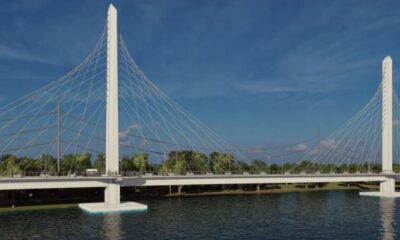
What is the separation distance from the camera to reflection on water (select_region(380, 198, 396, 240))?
4541 cm

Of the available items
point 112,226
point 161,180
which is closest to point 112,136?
point 161,180

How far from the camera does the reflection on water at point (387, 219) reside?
45.4 metres

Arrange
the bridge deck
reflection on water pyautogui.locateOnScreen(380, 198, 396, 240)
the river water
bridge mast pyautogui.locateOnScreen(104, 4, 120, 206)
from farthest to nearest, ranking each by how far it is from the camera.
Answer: bridge mast pyautogui.locateOnScreen(104, 4, 120, 206)
the bridge deck
the river water
reflection on water pyautogui.locateOnScreen(380, 198, 396, 240)

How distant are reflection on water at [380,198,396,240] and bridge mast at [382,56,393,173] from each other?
21528 mm

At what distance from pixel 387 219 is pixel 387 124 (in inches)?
1818

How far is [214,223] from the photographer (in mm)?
53062

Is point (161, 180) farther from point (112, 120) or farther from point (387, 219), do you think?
point (387, 219)

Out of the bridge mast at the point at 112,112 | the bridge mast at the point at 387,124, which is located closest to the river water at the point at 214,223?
the bridge mast at the point at 112,112

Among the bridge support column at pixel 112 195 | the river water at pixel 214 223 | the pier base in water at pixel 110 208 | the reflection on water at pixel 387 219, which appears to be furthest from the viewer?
the bridge support column at pixel 112 195

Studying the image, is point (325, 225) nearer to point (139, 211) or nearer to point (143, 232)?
point (143, 232)

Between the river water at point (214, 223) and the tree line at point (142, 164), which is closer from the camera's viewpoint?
the river water at point (214, 223)

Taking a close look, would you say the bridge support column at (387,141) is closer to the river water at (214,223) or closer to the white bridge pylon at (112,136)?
the river water at (214,223)

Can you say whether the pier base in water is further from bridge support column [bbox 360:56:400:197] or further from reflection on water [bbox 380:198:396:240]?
bridge support column [bbox 360:56:400:197]

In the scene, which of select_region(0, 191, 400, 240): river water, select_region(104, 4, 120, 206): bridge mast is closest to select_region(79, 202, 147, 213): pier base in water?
select_region(104, 4, 120, 206): bridge mast
